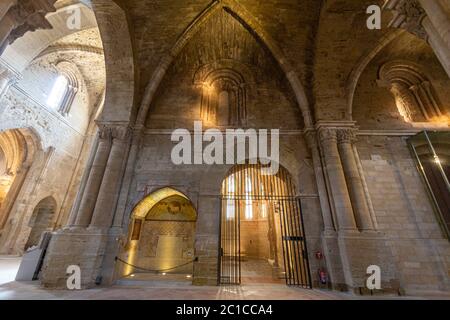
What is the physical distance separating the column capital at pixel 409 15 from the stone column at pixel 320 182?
3.86 meters

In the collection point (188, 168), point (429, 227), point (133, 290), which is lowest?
point (133, 290)

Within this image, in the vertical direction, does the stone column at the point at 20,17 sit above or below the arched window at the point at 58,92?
below

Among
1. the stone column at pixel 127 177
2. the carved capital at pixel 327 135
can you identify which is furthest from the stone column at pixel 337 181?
the stone column at pixel 127 177

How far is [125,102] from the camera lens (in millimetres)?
7082

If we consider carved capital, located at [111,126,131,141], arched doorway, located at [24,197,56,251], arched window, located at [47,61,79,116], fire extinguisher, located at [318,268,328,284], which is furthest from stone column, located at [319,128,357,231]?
arched doorway, located at [24,197,56,251]

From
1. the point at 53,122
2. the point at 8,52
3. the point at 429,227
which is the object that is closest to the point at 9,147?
the point at 53,122

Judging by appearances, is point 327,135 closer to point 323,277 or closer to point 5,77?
point 323,277

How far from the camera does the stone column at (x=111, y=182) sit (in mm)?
5785

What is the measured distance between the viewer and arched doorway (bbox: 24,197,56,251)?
1248 cm

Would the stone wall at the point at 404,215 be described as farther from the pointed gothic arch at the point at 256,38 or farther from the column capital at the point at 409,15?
the column capital at the point at 409,15

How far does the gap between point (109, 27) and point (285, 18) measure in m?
6.36

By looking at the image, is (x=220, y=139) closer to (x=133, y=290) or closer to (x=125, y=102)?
(x=125, y=102)

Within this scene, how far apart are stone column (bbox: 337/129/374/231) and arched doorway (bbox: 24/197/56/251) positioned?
1695 cm

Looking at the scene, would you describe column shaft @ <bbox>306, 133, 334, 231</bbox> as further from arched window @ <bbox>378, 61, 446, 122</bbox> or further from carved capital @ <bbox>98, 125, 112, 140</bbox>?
carved capital @ <bbox>98, 125, 112, 140</bbox>
